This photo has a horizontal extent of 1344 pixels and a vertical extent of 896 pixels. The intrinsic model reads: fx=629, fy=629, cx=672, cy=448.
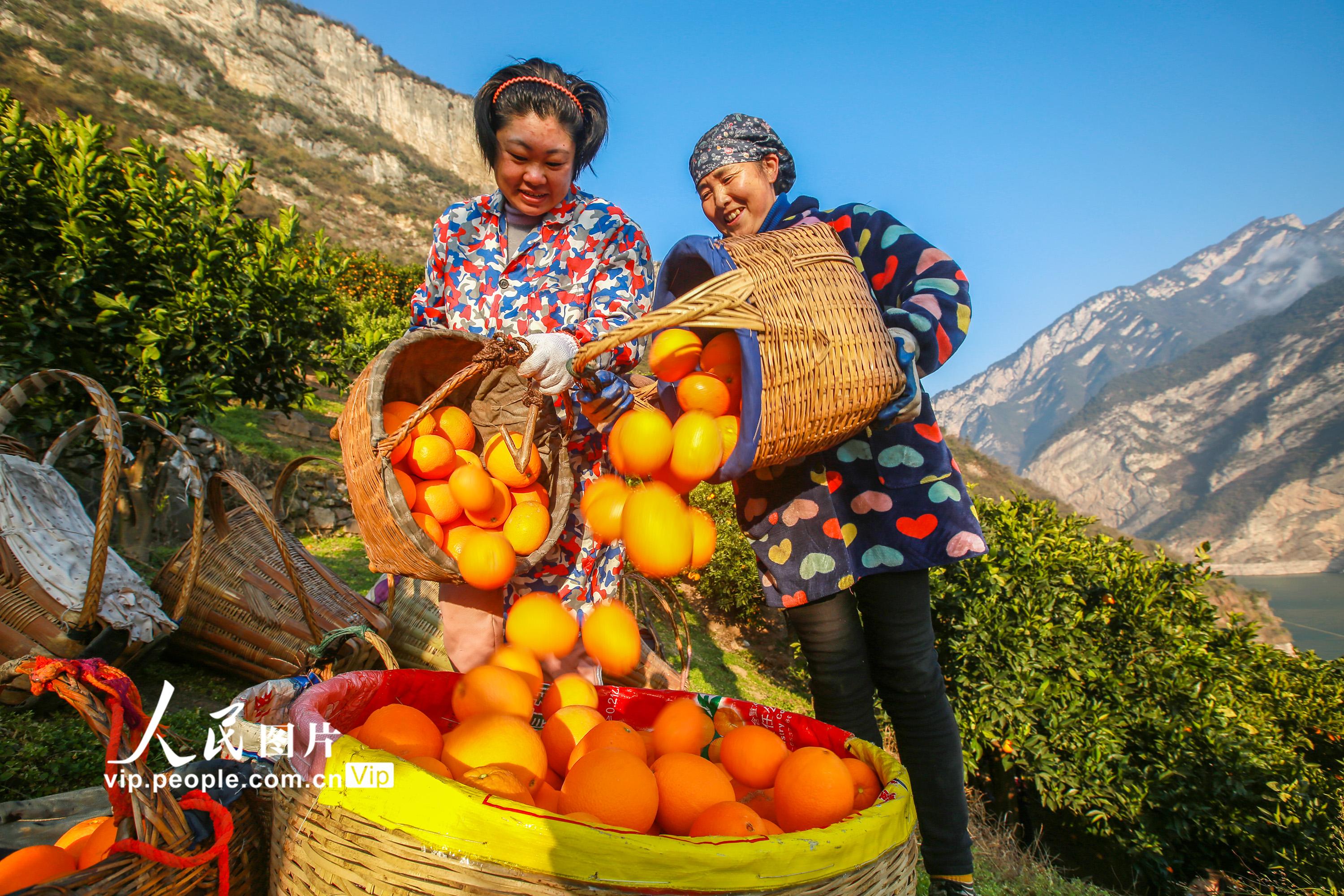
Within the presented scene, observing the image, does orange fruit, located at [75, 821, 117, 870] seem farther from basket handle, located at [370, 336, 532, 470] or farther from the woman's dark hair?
the woman's dark hair

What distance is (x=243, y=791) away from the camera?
1057mm

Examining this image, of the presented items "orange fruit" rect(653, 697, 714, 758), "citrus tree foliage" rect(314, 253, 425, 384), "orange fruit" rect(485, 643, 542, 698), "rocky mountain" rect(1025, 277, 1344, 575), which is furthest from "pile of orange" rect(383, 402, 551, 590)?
"rocky mountain" rect(1025, 277, 1344, 575)

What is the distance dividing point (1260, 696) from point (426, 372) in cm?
488

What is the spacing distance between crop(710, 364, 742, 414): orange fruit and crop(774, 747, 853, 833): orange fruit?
715 millimetres

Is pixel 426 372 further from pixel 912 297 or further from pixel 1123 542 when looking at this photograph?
pixel 1123 542

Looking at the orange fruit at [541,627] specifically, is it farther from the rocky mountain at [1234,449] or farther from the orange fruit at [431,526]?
the rocky mountain at [1234,449]

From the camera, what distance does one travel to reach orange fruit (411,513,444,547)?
1.50 meters

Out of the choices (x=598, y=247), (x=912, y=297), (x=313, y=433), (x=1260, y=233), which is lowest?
(x=912, y=297)

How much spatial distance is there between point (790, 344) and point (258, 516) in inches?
72.9

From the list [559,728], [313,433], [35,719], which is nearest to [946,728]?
[559,728]

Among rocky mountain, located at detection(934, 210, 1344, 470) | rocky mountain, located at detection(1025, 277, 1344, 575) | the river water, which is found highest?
rocky mountain, located at detection(934, 210, 1344, 470)

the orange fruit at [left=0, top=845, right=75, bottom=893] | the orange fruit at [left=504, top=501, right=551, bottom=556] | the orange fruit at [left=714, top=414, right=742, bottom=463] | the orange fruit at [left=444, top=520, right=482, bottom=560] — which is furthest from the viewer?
the orange fruit at [left=504, top=501, right=551, bottom=556]

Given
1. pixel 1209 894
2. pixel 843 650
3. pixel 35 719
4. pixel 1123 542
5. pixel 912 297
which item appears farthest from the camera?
pixel 1123 542

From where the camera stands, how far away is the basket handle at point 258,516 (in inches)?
68.8
